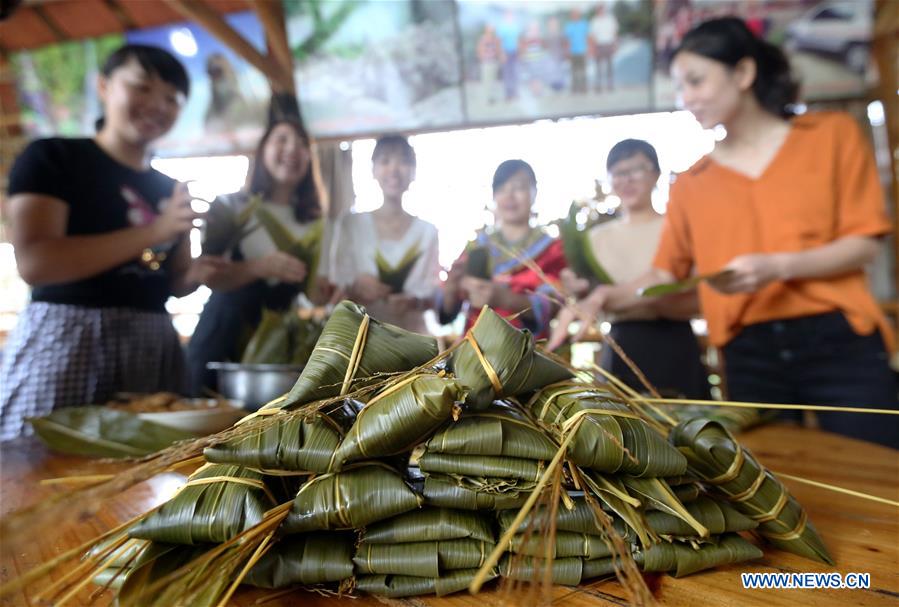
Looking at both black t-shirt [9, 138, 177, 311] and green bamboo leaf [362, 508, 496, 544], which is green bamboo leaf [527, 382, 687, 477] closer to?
green bamboo leaf [362, 508, 496, 544]

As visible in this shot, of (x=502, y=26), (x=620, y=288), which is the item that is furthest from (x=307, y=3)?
(x=620, y=288)

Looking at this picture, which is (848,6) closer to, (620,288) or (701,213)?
(701,213)

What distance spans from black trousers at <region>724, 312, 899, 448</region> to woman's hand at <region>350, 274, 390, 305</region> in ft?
3.82

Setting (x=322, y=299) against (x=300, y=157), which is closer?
(x=322, y=299)

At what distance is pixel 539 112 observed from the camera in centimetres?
218

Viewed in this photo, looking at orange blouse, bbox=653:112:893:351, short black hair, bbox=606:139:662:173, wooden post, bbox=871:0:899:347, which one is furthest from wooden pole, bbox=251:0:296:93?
wooden post, bbox=871:0:899:347

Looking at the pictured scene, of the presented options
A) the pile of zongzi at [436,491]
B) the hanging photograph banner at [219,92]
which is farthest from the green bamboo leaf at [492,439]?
the hanging photograph banner at [219,92]

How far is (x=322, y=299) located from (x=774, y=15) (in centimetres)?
229

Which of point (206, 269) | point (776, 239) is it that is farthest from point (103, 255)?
point (776, 239)

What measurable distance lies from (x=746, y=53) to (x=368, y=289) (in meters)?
1.43

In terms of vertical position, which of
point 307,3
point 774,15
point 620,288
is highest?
point 307,3

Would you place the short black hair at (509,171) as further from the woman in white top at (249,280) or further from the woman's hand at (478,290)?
the woman in white top at (249,280)

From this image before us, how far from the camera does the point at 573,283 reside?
1605 millimetres

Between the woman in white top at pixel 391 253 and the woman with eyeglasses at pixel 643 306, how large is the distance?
0.51 meters
